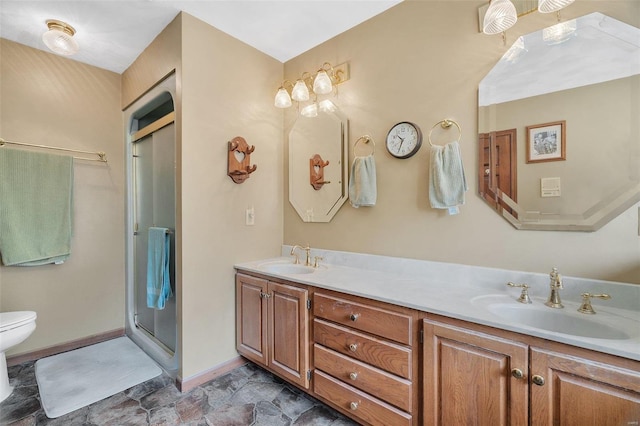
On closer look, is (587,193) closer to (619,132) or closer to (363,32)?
(619,132)

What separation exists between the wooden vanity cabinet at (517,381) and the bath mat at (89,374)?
81.3 inches

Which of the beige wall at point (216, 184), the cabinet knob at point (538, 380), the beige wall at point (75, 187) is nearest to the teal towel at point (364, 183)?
the beige wall at point (216, 184)

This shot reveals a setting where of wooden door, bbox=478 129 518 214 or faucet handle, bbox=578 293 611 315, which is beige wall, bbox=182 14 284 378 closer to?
wooden door, bbox=478 129 518 214

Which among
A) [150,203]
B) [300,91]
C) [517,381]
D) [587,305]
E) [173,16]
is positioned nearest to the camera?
[517,381]

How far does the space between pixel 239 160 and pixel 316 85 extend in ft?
2.78

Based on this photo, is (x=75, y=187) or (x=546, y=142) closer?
(x=546, y=142)

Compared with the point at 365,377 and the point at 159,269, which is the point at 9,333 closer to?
the point at 159,269

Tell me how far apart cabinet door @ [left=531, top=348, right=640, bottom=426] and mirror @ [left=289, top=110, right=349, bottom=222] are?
1.51 metres

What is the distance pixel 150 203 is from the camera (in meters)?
2.49

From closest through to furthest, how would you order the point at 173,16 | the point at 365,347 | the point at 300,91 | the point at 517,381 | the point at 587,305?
1. the point at 517,381
2. the point at 587,305
3. the point at 365,347
4. the point at 173,16
5. the point at 300,91

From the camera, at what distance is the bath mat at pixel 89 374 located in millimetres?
1778

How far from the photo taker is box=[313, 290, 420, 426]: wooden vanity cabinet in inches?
50.6

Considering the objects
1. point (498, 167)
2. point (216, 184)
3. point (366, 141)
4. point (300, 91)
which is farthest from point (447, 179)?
point (216, 184)

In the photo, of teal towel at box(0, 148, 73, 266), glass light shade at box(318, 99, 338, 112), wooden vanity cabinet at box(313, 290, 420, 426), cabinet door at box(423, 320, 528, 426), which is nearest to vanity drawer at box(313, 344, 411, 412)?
wooden vanity cabinet at box(313, 290, 420, 426)
